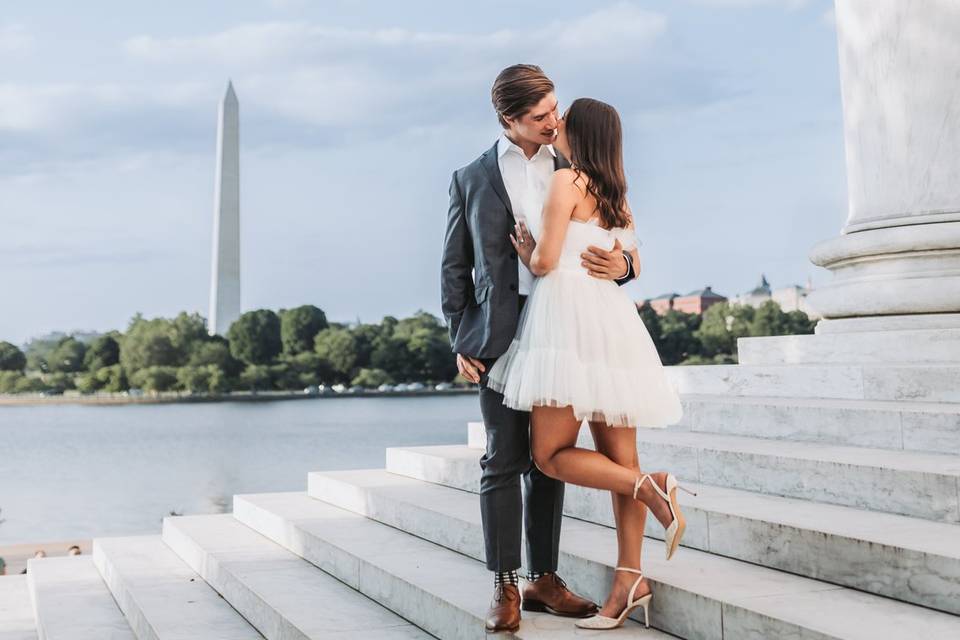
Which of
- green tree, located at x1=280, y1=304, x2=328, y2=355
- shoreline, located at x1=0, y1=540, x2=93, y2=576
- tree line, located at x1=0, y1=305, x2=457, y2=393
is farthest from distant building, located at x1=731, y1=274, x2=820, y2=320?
shoreline, located at x1=0, y1=540, x2=93, y2=576

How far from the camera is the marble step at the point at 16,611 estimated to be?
7.34 metres

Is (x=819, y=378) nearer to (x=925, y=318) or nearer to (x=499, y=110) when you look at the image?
(x=925, y=318)

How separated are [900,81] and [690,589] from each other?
17.6ft

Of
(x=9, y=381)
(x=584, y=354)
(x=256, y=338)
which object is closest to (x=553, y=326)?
(x=584, y=354)

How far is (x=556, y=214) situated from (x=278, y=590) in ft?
10.5

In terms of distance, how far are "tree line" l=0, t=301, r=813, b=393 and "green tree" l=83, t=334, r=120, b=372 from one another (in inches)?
5.0

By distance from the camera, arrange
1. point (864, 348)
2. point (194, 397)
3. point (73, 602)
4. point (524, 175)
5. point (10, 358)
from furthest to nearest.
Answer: point (10, 358) < point (194, 397) < point (864, 348) < point (73, 602) < point (524, 175)

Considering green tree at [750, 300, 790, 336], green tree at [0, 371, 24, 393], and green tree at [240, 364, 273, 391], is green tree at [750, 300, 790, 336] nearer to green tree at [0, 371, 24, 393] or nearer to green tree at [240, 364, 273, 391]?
green tree at [240, 364, 273, 391]

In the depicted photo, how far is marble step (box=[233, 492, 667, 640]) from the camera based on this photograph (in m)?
4.31

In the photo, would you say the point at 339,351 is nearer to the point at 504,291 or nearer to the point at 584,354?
the point at 504,291

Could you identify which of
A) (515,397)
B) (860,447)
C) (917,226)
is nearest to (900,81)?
(917,226)

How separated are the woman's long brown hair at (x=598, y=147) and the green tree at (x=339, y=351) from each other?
113 meters

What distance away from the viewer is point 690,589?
399 cm

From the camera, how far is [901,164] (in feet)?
25.6
